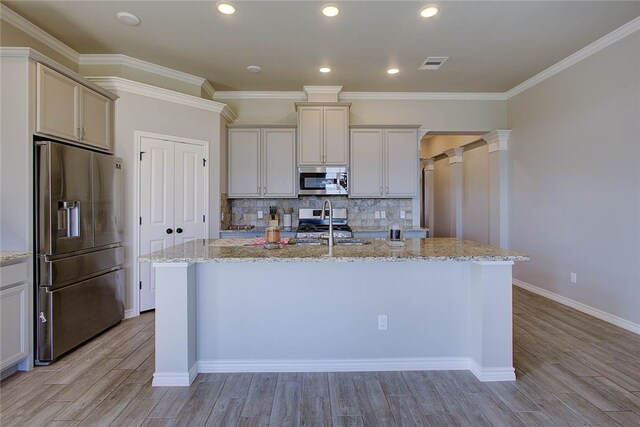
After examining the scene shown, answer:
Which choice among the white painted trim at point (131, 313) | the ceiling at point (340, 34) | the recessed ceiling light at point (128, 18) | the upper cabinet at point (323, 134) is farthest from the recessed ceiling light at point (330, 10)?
the white painted trim at point (131, 313)

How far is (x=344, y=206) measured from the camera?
4922mm

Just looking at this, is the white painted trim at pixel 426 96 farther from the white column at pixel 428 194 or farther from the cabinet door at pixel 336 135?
the white column at pixel 428 194

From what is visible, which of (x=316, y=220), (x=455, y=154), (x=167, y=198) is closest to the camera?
(x=167, y=198)

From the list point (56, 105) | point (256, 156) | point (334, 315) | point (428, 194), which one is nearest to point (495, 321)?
point (334, 315)

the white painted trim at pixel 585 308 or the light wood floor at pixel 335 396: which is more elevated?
the white painted trim at pixel 585 308

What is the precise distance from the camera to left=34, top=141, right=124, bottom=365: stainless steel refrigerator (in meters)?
2.47

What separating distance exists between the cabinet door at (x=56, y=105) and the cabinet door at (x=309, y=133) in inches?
101

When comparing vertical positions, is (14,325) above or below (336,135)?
below

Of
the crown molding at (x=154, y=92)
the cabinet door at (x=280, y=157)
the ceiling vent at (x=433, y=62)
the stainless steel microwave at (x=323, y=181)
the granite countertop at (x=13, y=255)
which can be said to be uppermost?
the ceiling vent at (x=433, y=62)

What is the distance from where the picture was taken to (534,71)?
161 inches

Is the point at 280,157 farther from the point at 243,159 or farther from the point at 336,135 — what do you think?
the point at 336,135

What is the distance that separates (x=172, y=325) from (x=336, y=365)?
121cm

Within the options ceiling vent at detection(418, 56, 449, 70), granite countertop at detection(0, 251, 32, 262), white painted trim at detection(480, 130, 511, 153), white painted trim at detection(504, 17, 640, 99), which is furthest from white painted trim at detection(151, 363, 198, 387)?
white painted trim at detection(480, 130, 511, 153)

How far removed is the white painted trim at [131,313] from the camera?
11.5ft
